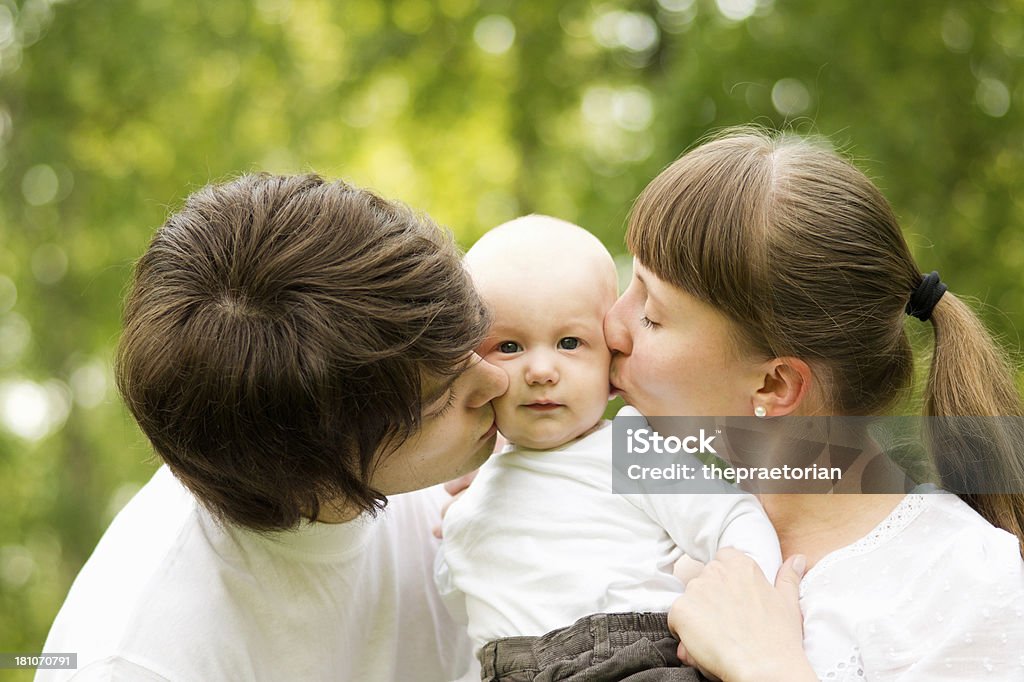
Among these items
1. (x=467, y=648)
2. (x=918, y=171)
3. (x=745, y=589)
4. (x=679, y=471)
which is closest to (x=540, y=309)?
(x=679, y=471)

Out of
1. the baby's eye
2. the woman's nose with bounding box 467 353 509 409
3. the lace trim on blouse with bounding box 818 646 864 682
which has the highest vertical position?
the baby's eye

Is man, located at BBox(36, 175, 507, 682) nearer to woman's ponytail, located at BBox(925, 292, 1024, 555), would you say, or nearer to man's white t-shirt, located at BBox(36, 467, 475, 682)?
man's white t-shirt, located at BBox(36, 467, 475, 682)

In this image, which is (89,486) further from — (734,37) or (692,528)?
(692,528)

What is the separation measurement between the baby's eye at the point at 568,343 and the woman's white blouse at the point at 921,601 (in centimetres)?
66

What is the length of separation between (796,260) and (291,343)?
1.00 m

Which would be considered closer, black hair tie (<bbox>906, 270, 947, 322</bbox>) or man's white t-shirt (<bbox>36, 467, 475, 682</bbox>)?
man's white t-shirt (<bbox>36, 467, 475, 682</bbox>)

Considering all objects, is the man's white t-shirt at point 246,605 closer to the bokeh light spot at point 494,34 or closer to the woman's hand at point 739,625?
the woman's hand at point 739,625

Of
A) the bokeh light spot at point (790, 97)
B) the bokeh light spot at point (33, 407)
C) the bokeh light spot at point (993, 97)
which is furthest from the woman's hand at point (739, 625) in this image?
the bokeh light spot at point (33, 407)

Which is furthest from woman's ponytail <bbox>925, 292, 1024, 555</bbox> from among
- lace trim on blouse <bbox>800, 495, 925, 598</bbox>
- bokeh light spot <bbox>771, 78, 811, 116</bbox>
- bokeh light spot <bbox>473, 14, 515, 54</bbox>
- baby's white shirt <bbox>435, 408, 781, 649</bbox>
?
bokeh light spot <bbox>473, 14, 515, 54</bbox>

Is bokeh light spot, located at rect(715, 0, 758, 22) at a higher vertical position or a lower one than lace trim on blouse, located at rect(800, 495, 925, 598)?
higher

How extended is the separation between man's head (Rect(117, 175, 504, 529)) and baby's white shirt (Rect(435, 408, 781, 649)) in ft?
0.84

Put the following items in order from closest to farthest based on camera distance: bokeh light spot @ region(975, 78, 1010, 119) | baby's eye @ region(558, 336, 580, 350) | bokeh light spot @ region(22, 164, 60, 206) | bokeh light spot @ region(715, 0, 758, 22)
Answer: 1. baby's eye @ region(558, 336, 580, 350)
2. bokeh light spot @ region(975, 78, 1010, 119)
3. bokeh light spot @ region(715, 0, 758, 22)
4. bokeh light spot @ region(22, 164, 60, 206)

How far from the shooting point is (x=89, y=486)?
318 inches

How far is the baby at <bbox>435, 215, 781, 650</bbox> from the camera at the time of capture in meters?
2.09
